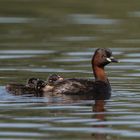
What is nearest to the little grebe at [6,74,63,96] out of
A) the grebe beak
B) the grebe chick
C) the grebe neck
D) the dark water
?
the grebe chick

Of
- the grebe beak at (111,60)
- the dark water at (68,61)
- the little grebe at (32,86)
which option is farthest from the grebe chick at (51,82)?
the grebe beak at (111,60)

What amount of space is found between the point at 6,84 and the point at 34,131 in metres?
5.01

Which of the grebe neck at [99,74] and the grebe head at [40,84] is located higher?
the grebe neck at [99,74]

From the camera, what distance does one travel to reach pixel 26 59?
22.9 meters

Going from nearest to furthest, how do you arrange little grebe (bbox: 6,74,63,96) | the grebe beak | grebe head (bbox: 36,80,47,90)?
little grebe (bbox: 6,74,63,96) → grebe head (bbox: 36,80,47,90) → the grebe beak

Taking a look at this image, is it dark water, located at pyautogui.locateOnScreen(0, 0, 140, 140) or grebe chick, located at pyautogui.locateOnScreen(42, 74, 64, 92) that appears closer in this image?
dark water, located at pyautogui.locateOnScreen(0, 0, 140, 140)

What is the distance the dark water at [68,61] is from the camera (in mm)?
14477

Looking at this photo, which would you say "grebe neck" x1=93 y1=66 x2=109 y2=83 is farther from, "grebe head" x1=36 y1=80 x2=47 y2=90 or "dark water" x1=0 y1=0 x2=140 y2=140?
"grebe head" x1=36 y1=80 x2=47 y2=90

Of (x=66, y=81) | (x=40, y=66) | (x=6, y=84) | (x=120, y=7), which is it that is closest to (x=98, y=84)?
(x=66, y=81)

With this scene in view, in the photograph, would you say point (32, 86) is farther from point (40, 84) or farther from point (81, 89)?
point (81, 89)

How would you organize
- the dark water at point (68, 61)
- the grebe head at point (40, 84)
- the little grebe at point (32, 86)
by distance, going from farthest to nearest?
the grebe head at point (40, 84)
the little grebe at point (32, 86)
the dark water at point (68, 61)

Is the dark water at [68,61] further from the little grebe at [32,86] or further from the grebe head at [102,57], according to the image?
the grebe head at [102,57]

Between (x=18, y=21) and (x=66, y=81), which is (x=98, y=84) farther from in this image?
(x=18, y=21)

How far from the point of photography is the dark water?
1448 centimetres
